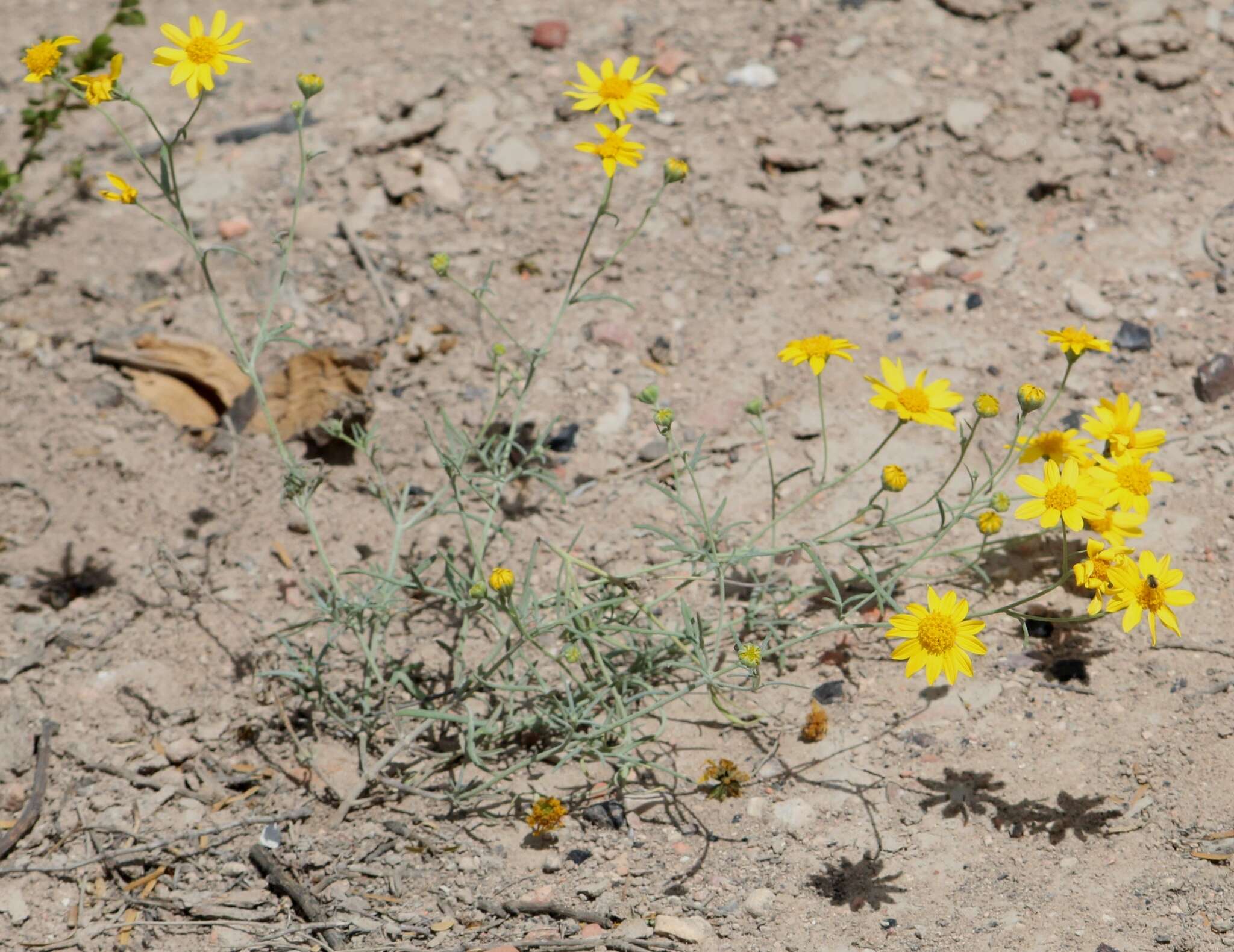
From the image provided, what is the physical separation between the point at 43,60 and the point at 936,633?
2427 mm

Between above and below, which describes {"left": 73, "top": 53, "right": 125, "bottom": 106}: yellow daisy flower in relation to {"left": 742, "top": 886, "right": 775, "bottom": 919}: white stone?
above

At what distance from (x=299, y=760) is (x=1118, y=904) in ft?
6.24

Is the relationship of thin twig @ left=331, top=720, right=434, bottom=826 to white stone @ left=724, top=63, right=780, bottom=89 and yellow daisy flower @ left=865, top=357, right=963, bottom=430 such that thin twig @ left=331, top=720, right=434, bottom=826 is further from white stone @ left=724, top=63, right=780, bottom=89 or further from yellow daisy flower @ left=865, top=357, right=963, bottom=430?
white stone @ left=724, top=63, right=780, bottom=89

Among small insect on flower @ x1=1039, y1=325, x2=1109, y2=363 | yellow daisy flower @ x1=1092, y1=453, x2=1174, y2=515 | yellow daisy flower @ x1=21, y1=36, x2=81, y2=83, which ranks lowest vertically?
yellow daisy flower @ x1=1092, y1=453, x2=1174, y2=515

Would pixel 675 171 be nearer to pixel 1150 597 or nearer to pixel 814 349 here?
pixel 814 349

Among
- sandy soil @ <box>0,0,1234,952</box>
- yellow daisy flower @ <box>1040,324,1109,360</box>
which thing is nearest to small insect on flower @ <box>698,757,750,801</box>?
sandy soil @ <box>0,0,1234,952</box>

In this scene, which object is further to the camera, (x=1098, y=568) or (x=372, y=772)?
(x=372, y=772)

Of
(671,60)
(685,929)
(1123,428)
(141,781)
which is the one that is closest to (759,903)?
(685,929)

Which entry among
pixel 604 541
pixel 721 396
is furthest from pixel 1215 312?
pixel 604 541

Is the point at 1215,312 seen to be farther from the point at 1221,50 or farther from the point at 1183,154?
the point at 1221,50

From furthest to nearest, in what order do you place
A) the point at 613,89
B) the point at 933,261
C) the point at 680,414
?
the point at 933,261 < the point at 680,414 < the point at 613,89

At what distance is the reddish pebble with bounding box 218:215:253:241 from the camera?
394cm

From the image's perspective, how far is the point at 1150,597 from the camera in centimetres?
240

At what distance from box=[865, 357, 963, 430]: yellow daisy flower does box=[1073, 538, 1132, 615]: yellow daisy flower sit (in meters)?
0.41
